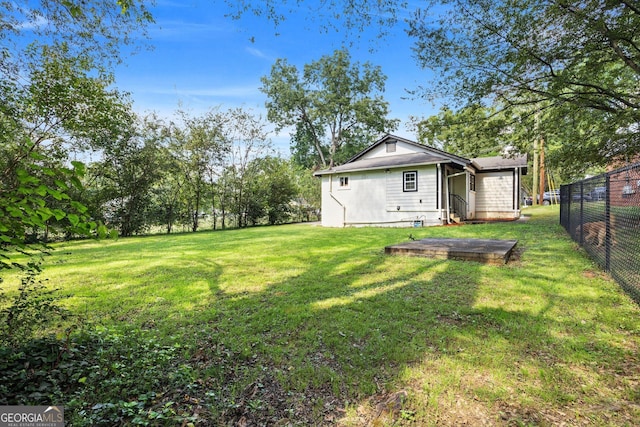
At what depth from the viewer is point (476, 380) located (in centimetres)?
204

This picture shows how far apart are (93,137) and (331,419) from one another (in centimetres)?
1545

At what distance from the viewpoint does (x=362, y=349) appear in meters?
2.52

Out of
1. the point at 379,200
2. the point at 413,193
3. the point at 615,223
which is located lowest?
the point at 615,223

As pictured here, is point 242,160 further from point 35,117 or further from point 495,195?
point 495,195

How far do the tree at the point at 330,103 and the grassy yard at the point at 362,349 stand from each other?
24.4 meters

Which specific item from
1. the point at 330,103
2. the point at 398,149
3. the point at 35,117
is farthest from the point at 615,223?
the point at 330,103

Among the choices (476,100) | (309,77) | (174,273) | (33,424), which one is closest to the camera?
(33,424)

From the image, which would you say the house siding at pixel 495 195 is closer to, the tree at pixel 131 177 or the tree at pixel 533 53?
the tree at pixel 533 53

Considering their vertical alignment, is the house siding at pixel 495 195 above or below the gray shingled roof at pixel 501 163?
below

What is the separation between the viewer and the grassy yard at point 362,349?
179 cm

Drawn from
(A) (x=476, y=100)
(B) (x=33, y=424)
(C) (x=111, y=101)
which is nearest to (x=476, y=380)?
(B) (x=33, y=424)

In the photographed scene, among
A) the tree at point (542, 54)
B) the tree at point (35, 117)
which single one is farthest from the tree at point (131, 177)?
the tree at point (542, 54)

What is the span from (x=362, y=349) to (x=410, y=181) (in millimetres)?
12025

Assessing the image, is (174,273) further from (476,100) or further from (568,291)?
(476,100)
